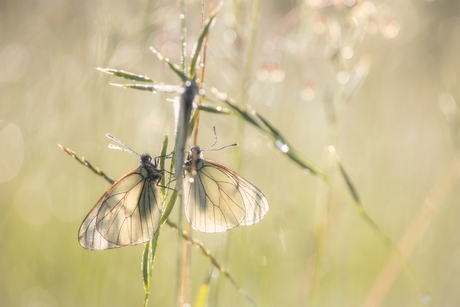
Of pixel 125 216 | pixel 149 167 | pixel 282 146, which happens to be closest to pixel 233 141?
pixel 149 167

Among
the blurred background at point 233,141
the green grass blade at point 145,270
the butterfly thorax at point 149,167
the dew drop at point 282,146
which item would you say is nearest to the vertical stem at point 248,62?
the blurred background at point 233,141

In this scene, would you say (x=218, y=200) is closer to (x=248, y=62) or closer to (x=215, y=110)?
(x=248, y=62)

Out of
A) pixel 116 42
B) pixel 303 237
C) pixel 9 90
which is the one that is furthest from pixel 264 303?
pixel 9 90

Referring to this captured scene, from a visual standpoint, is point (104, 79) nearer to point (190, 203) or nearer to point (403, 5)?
point (190, 203)

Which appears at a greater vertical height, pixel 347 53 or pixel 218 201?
pixel 347 53

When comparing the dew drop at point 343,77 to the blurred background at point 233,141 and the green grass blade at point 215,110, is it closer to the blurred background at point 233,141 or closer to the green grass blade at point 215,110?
the blurred background at point 233,141

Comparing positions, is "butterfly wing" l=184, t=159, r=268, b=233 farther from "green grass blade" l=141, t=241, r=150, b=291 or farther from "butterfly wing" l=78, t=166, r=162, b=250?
"green grass blade" l=141, t=241, r=150, b=291

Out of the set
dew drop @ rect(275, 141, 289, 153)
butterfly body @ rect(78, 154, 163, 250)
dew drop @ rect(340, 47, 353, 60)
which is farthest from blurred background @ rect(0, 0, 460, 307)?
dew drop @ rect(275, 141, 289, 153)
